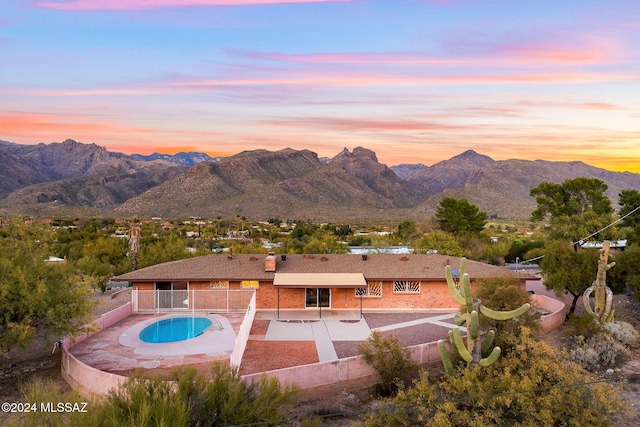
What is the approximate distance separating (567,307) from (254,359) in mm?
18817

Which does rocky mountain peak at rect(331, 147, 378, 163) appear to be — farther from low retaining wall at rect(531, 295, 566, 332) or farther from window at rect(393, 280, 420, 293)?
window at rect(393, 280, 420, 293)

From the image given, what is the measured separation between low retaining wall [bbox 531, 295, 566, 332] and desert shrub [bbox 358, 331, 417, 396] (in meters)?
8.86

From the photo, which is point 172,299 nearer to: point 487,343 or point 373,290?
point 373,290

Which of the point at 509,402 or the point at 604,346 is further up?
the point at 509,402

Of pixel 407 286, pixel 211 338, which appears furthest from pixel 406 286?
pixel 211 338

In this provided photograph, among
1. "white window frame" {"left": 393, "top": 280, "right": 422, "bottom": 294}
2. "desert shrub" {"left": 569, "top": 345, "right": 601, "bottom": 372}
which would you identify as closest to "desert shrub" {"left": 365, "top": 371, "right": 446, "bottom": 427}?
"desert shrub" {"left": 569, "top": 345, "right": 601, "bottom": 372}

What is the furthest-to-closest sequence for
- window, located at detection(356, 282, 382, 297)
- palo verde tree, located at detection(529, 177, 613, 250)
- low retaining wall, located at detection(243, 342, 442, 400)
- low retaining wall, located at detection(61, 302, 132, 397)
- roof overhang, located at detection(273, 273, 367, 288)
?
palo verde tree, located at detection(529, 177, 613, 250), window, located at detection(356, 282, 382, 297), roof overhang, located at detection(273, 273, 367, 288), low retaining wall, located at detection(243, 342, 442, 400), low retaining wall, located at detection(61, 302, 132, 397)

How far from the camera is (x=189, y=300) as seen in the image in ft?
87.5

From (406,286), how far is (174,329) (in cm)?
1270

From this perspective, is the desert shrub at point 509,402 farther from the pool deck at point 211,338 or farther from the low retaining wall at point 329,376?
the pool deck at point 211,338

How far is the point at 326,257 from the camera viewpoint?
30844mm

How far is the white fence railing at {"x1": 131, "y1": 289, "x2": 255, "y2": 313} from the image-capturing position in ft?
87.2

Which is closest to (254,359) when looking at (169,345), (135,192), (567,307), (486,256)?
(169,345)

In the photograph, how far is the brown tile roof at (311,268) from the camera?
1075 inches
